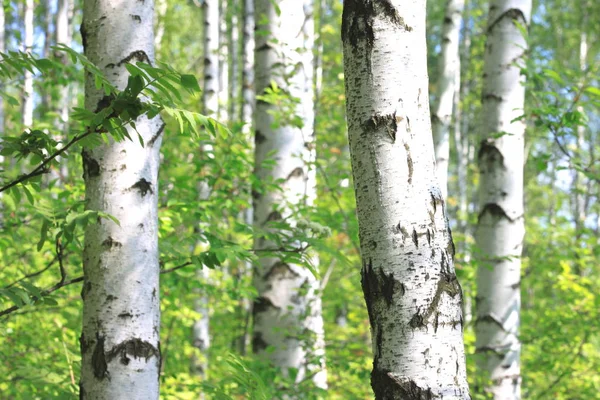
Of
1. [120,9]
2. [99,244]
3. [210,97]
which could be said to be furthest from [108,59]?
[210,97]

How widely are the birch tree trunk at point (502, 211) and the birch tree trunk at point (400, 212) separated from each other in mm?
2261

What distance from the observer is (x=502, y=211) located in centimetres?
336

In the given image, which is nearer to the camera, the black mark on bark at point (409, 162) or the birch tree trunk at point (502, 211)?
the black mark on bark at point (409, 162)

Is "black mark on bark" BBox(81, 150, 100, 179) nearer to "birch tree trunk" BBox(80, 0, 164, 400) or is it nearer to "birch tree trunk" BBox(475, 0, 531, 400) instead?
"birch tree trunk" BBox(80, 0, 164, 400)

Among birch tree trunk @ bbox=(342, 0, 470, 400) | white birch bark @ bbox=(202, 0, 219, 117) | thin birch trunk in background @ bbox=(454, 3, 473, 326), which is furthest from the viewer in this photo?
thin birch trunk in background @ bbox=(454, 3, 473, 326)

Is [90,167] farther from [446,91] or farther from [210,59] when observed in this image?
[210,59]

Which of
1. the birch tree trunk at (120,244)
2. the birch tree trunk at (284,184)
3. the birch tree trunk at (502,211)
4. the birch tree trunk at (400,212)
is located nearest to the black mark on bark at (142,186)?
the birch tree trunk at (120,244)

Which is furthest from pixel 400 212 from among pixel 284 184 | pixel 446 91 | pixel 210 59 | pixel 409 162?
pixel 210 59

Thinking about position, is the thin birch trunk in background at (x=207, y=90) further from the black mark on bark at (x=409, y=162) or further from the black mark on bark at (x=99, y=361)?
the black mark on bark at (x=409, y=162)

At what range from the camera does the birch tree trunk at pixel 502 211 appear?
3.37 meters

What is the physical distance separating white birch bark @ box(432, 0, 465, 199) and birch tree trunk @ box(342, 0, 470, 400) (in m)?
2.73

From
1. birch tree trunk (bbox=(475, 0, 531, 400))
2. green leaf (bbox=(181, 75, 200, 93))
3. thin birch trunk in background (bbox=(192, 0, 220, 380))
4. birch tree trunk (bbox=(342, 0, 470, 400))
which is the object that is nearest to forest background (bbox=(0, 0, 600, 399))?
green leaf (bbox=(181, 75, 200, 93))

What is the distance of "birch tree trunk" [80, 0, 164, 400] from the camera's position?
5.23 feet

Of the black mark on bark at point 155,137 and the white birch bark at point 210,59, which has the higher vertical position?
the white birch bark at point 210,59
